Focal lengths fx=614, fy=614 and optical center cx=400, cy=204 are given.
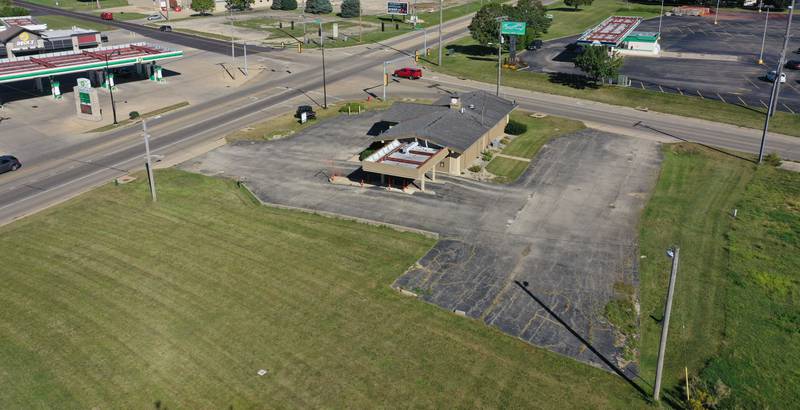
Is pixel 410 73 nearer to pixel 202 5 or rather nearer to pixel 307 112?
pixel 307 112

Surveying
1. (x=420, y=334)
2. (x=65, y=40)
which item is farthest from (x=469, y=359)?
(x=65, y=40)

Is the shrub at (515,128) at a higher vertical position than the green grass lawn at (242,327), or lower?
higher

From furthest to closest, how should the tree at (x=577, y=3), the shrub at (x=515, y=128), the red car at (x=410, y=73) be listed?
1. the tree at (x=577, y=3)
2. the red car at (x=410, y=73)
3. the shrub at (x=515, y=128)

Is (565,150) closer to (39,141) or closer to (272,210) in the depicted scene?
(272,210)

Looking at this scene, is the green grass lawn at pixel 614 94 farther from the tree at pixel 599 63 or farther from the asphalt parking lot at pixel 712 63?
the asphalt parking lot at pixel 712 63

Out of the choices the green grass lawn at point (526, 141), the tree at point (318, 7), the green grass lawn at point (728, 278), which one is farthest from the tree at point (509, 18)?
the tree at point (318, 7)

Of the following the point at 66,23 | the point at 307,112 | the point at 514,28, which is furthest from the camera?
the point at 66,23

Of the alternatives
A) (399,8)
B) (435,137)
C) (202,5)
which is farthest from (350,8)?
(435,137)
